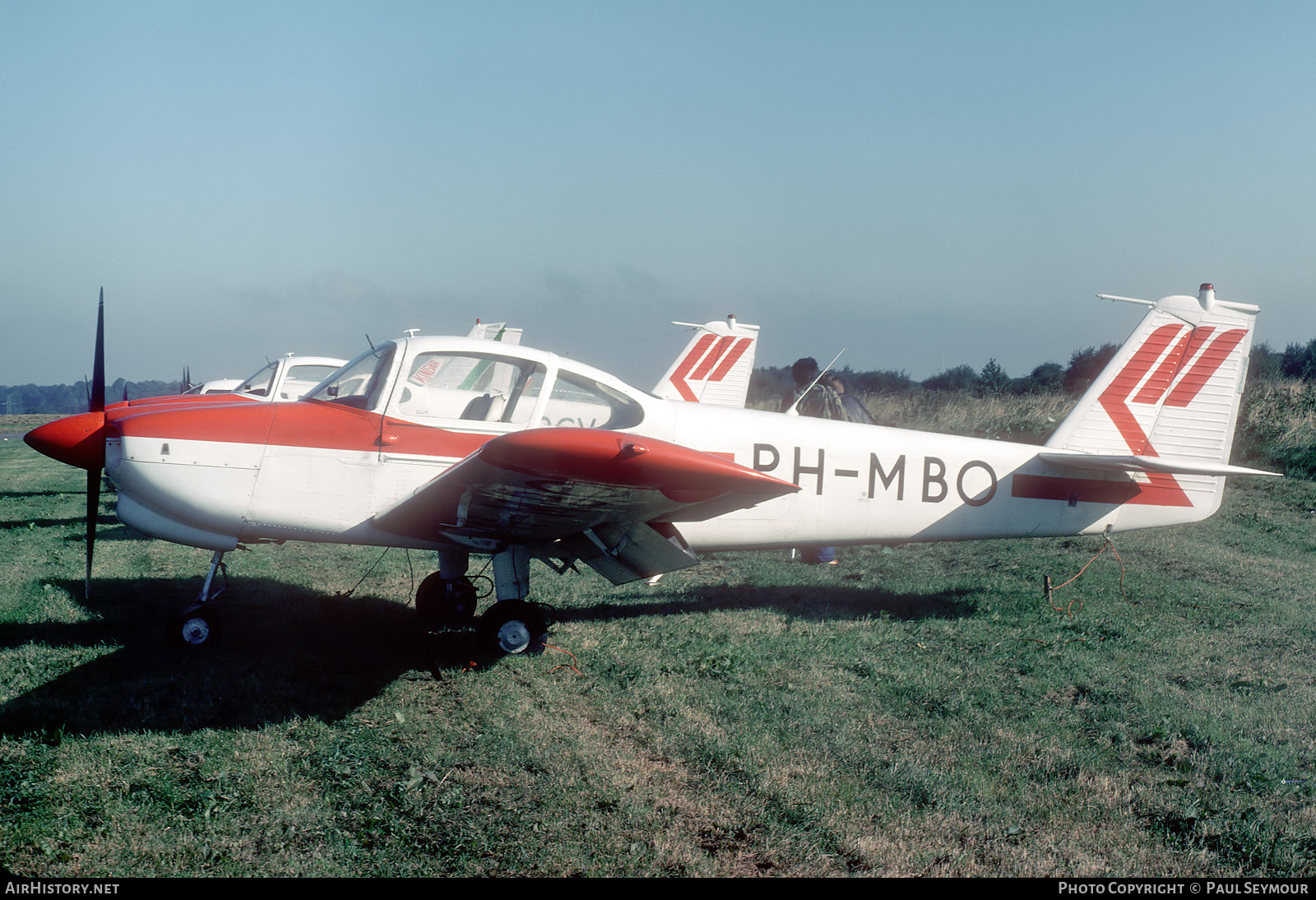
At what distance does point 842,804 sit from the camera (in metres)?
3.48

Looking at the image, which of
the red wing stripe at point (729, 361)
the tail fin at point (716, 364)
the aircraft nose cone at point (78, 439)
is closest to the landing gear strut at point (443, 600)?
the aircraft nose cone at point (78, 439)

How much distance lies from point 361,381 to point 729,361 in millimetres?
11745

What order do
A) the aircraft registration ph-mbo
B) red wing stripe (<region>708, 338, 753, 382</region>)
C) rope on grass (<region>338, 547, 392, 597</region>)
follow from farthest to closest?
red wing stripe (<region>708, 338, 753, 382</region>), rope on grass (<region>338, 547, 392, 597</region>), the aircraft registration ph-mbo

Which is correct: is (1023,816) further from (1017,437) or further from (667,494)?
(1017,437)

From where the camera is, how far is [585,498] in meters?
4.60

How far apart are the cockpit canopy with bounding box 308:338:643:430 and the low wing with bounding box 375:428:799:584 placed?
0.64 m

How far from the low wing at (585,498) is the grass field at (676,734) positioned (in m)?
0.78

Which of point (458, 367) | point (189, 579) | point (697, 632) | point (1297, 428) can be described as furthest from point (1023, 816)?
point (1297, 428)

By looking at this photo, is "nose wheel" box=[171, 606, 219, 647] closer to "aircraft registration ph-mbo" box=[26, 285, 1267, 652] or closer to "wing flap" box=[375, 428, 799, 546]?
"aircraft registration ph-mbo" box=[26, 285, 1267, 652]

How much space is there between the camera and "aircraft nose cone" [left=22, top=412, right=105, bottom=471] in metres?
5.11

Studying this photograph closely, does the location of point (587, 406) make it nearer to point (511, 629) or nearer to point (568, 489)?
point (568, 489)

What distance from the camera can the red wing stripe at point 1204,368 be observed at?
6.59 m

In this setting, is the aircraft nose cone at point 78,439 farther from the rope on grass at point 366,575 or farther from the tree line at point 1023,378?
the tree line at point 1023,378

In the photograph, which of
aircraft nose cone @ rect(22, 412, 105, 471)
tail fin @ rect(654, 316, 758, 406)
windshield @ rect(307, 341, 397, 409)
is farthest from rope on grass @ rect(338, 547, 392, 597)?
tail fin @ rect(654, 316, 758, 406)
